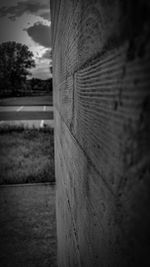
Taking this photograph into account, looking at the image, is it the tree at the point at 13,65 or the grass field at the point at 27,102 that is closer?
the grass field at the point at 27,102

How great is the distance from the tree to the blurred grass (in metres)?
29.7

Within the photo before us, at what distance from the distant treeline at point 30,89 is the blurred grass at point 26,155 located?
27629 millimetres

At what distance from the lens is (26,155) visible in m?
7.57

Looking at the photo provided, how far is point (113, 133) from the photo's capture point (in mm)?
349

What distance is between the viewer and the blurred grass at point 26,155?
5.86 m

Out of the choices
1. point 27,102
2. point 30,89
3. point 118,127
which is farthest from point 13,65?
point 118,127

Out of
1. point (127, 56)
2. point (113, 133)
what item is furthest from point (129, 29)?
point (113, 133)

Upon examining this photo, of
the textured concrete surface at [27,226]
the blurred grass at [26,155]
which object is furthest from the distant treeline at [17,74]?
the textured concrete surface at [27,226]

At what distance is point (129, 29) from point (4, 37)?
37557 mm

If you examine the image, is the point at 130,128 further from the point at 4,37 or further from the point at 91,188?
the point at 4,37

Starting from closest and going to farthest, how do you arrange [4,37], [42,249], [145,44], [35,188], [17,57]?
1. [145,44]
2. [42,249]
3. [35,188]
4. [4,37]
5. [17,57]

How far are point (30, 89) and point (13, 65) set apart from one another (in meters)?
5.01

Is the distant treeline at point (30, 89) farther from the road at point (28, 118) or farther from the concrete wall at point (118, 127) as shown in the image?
the concrete wall at point (118, 127)

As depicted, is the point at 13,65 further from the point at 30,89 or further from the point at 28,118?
the point at 28,118
